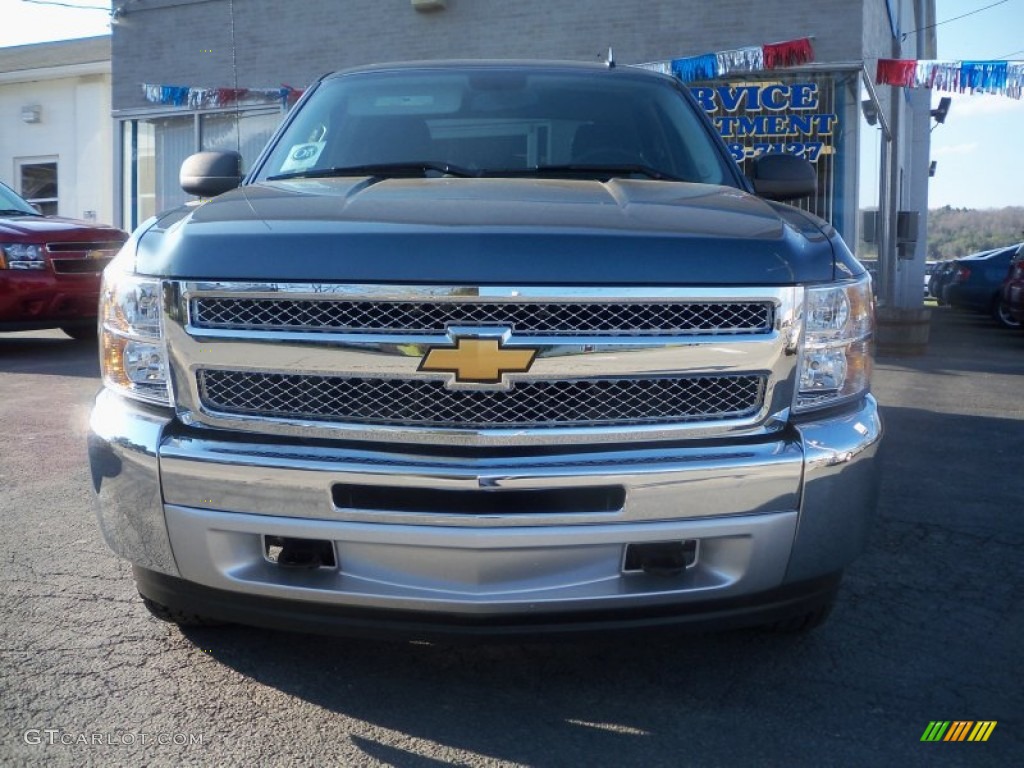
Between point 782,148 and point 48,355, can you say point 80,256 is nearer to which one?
point 48,355

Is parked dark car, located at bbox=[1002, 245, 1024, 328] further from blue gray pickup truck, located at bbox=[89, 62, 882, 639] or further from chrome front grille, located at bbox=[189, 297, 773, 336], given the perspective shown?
chrome front grille, located at bbox=[189, 297, 773, 336]

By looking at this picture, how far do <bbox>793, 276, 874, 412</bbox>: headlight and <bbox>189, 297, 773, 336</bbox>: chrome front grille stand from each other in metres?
0.14

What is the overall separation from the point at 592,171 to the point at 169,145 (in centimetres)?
1367

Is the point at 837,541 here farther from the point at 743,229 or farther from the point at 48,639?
the point at 48,639

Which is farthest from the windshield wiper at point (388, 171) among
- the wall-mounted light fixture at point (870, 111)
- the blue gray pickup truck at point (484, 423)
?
the wall-mounted light fixture at point (870, 111)

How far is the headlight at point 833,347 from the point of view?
273 centimetres

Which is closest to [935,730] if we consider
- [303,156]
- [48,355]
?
[303,156]

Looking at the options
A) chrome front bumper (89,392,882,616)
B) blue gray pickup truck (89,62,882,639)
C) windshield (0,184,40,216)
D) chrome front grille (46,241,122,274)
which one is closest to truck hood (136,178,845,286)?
blue gray pickup truck (89,62,882,639)

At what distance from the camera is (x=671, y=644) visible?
10.8ft

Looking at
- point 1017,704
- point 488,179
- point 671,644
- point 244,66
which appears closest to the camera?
point 1017,704

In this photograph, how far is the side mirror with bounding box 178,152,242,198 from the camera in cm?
408

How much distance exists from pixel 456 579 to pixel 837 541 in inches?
37.2

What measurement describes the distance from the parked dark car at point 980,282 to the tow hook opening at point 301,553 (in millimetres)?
15481

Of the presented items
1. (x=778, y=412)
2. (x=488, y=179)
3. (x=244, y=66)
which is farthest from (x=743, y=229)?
(x=244, y=66)
